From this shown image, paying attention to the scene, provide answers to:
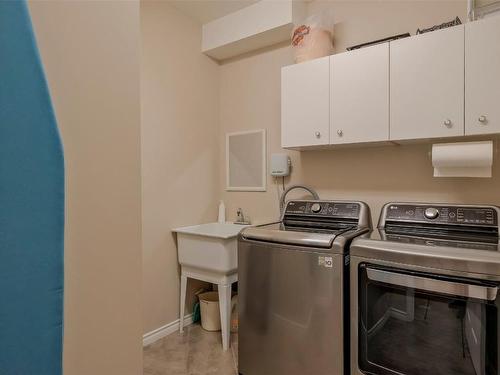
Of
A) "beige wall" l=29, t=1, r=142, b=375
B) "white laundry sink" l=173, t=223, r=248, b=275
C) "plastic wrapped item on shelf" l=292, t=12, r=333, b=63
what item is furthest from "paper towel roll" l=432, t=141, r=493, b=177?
"beige wall" l=29, t=1, r=142, b=375

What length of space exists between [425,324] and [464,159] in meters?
0.86

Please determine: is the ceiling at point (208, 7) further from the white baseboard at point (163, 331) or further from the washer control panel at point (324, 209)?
the white baseboard at point (163, 331)

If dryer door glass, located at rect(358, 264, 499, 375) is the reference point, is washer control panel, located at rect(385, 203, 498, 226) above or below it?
above

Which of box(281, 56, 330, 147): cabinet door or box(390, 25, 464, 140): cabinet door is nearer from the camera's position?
box(390, 25, 464, 140): cabinet door

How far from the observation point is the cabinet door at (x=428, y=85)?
1.60m

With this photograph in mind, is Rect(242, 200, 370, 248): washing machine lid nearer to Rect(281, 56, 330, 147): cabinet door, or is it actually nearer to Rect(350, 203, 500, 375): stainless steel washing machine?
Rect(350, 203, 500, 375): stainless steel washing machine

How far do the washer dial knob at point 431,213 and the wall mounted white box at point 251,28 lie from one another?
1617mm

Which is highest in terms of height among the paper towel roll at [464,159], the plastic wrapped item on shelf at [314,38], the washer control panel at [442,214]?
the plastic wrapped item on shelf at [314,38]

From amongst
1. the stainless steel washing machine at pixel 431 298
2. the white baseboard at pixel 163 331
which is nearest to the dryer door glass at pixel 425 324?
the stainless steel washing machine at pixel 431 298

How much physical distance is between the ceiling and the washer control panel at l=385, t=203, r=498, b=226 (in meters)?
1.92

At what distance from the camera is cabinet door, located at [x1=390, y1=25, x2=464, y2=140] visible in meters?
1.60

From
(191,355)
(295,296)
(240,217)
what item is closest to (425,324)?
(295,296)

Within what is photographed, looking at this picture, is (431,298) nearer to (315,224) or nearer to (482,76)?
(315,224)

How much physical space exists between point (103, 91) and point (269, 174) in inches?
74.5
